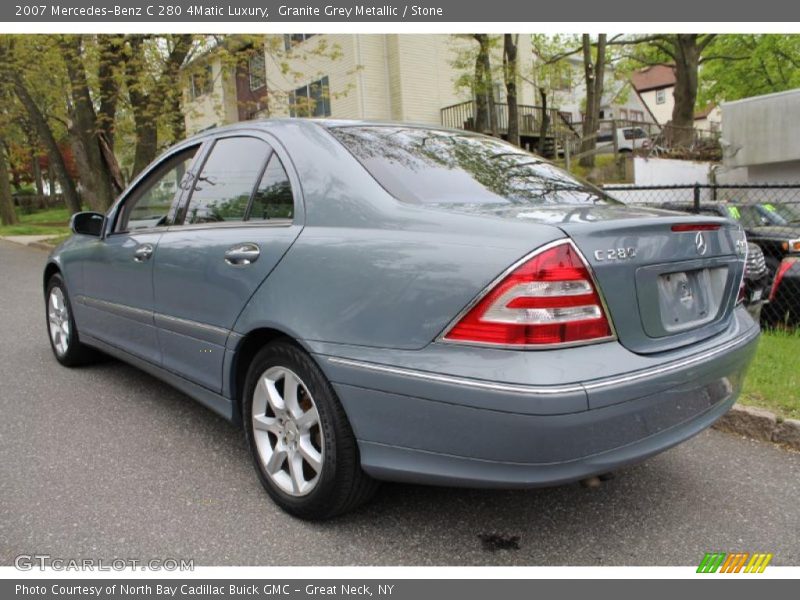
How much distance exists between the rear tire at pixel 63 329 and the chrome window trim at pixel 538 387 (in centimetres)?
342

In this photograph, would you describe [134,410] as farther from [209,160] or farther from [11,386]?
[209,160]

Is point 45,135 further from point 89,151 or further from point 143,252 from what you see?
point 143,252

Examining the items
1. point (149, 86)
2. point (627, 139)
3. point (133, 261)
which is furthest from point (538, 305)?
point (627, 139)

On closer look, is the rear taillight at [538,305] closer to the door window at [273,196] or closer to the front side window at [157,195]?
the door window at [273,196]

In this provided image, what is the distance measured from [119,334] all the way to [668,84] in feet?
199

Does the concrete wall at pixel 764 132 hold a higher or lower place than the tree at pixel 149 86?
lower

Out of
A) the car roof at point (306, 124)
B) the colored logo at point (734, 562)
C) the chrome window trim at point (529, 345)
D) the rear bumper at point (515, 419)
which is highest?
the car roof at point (306, 124)

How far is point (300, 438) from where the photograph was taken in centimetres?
277

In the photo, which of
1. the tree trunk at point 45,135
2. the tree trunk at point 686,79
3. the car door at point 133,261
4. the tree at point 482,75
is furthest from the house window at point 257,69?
the tree trunk at point 686,79

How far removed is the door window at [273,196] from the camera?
2.96m

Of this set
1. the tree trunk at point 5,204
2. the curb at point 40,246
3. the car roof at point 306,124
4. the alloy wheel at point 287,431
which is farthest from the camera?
the tree trunk at point 5,204

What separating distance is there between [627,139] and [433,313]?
80.6 ft

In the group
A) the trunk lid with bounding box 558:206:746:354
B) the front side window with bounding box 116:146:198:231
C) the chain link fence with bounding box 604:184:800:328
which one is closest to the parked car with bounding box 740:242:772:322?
the chain link fence with bounding box 604:184:800:328

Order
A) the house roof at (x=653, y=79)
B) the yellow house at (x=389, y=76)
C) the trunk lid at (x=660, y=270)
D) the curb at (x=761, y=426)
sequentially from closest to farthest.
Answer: the trunk lid at (x=660, y=270), the curb at (x=761, y=426), the yellow house at (x=389, y=76), the house roof at (x=653, y=79)
